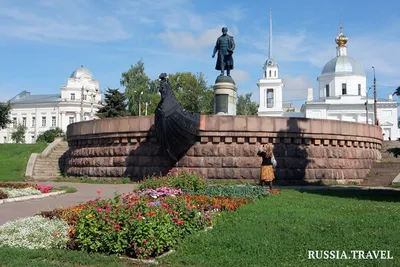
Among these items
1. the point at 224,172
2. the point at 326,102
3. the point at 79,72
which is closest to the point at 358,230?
the point at 224,172

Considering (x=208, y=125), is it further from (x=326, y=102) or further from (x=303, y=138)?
(x=326, y=102)

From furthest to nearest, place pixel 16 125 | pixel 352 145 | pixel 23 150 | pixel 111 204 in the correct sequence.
→ pixel 16 125, pixel 23 150, pixel 352 145, pixel 111 204

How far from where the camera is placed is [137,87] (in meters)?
64.5

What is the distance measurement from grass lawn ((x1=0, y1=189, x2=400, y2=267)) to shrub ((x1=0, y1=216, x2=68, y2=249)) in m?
0.46

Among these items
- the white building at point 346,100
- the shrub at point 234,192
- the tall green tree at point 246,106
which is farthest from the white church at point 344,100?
the shrub at point 234,192

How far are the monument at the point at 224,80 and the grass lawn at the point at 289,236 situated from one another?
37.8 feet

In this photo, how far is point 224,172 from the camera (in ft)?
55.8

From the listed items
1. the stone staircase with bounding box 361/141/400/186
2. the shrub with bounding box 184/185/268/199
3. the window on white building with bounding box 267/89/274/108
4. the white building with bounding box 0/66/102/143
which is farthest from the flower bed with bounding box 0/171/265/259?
the white building with bounding box 0/66/102/143

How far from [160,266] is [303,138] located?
13.2 meters

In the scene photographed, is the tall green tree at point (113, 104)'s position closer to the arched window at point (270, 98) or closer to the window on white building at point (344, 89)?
the arched window at point (270, 98)

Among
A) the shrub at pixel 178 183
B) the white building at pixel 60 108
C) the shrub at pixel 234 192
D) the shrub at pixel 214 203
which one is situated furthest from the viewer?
the white building at pixel 60 108

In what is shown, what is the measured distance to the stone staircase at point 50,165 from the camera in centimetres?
2234

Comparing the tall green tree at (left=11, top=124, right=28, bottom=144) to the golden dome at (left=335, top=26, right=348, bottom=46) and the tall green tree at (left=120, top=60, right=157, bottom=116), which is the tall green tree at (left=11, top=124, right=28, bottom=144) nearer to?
the tall green tree at (left=120, top=60, right=157, bottom=116)

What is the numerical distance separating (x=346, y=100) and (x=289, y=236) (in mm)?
Result: 63090
